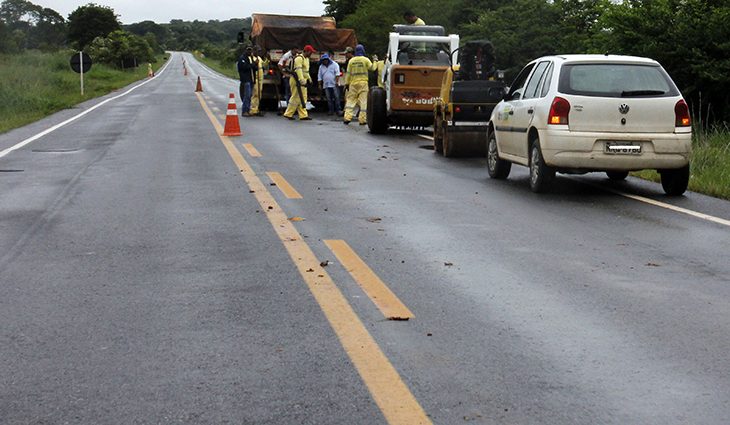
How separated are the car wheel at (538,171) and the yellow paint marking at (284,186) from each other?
2802 millimetres

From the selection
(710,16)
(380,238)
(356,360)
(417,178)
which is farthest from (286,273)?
(710,16)

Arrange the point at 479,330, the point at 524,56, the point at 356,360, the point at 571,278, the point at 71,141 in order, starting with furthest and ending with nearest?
the point at 524,56 < the point at 71,141 < the point at 571,278 < the point at 479,330 < the point at 356,360

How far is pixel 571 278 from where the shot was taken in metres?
6.83

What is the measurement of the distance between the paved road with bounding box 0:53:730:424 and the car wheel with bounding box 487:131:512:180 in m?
1.26

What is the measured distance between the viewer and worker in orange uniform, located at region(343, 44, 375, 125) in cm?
2505

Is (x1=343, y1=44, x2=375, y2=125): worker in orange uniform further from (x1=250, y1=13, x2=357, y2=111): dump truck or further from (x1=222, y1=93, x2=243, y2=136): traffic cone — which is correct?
(x1=222, y1=93, x2=243, y2=136): traffic cone

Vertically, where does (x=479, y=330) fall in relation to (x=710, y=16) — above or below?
below

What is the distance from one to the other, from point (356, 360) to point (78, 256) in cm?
349

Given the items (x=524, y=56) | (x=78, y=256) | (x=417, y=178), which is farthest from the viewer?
(x=524, y=56)

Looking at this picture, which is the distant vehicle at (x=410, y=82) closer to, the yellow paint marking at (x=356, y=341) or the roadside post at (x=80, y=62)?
the yellow paint marking at (x=356, y=341)

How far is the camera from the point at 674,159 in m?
11.2

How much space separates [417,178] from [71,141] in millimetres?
8450

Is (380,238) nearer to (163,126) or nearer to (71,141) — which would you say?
(71,141)

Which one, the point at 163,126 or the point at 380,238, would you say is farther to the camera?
the point at 163,126
